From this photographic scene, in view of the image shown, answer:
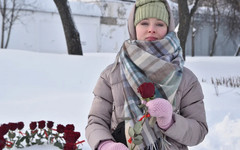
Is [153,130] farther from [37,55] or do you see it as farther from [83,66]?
[37,55]

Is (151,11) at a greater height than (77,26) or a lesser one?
greater

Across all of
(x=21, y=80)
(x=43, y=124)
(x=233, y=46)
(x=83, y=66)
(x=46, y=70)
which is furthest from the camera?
(x=233, y=46)

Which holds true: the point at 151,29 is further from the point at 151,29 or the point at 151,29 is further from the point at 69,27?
the point at 69,27

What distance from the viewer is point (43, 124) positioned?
2.45 m

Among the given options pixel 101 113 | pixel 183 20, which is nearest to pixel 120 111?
pixel 101 113

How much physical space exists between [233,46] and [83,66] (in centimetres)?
1899

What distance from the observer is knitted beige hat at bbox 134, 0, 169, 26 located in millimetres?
1589

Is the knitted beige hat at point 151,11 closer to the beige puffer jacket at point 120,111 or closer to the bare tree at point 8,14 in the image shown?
the beige puffer jacket at point 120,111

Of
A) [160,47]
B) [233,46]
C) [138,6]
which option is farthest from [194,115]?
[233,46]

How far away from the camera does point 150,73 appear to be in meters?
1.48

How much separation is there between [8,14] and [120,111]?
15.3m

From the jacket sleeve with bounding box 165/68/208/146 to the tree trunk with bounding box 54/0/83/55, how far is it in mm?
6708

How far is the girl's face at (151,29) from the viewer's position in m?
1.57

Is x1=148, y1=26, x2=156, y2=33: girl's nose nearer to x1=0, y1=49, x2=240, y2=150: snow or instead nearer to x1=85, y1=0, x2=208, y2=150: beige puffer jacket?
x1=85, y1=0, x2=208, y2=150: beige puffer jacket
